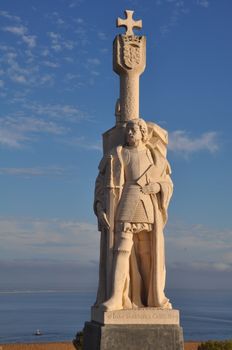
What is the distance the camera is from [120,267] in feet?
31.3

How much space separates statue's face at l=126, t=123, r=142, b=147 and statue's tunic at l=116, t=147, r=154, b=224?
0.13m

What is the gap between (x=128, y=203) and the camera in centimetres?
970

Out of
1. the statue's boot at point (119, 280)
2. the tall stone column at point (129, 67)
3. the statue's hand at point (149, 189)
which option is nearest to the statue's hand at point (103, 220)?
the statue's boot at point (119, 280)

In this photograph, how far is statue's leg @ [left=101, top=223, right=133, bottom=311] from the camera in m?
9.41

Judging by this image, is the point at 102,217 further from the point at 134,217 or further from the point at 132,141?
the point at 132,141

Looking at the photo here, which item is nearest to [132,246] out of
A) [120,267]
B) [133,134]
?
[120,267]

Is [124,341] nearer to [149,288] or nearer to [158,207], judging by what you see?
[149,288]

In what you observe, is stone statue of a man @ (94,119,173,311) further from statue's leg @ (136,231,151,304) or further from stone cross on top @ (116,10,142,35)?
stone cross on top @ (116,10,142,35)

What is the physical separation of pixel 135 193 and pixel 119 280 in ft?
4.73

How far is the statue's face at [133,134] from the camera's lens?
32.4 ft

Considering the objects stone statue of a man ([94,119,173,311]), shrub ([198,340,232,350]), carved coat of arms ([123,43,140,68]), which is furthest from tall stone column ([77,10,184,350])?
A: shrub ([198,340,232,350])

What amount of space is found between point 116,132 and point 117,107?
2.12 ft

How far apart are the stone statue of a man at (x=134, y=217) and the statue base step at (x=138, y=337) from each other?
0.43m

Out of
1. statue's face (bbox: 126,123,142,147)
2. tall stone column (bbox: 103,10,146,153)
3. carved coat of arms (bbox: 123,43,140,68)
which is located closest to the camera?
statue's face (bbox: 126,123,142,147)
